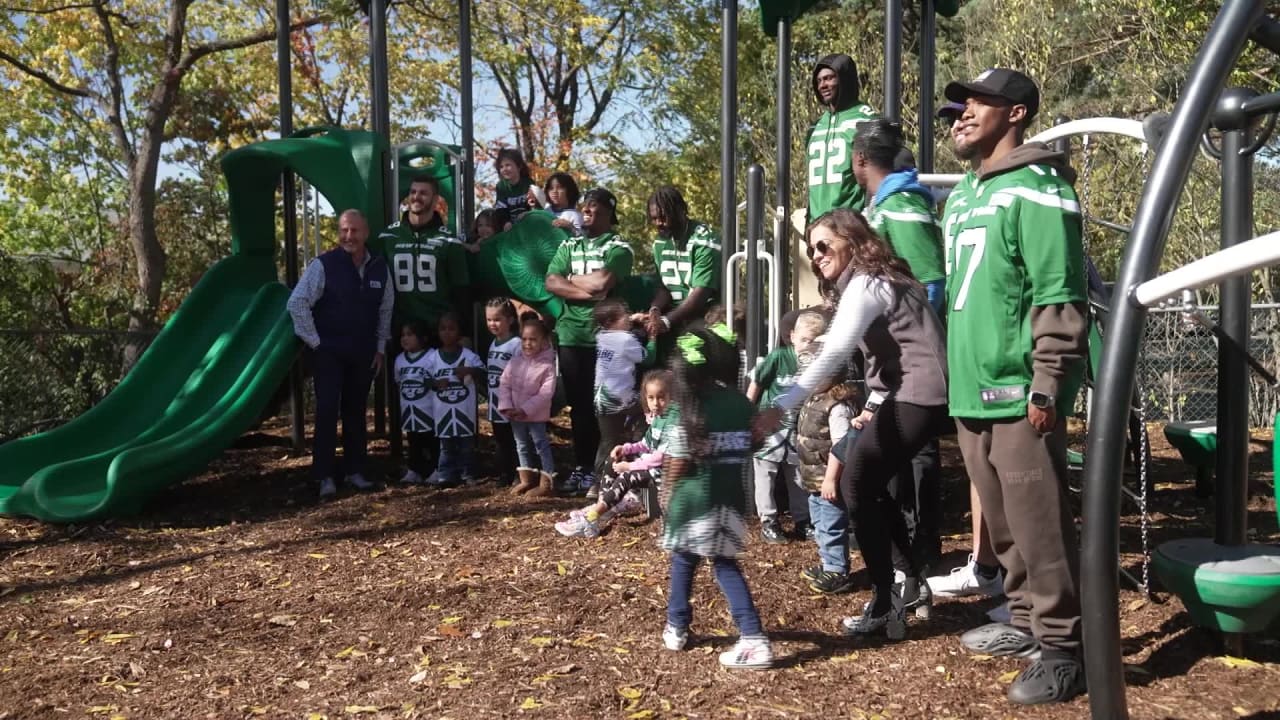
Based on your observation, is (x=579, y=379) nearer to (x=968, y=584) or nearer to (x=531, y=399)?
(x=531, y=399)

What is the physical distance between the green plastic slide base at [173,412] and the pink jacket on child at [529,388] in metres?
1.57

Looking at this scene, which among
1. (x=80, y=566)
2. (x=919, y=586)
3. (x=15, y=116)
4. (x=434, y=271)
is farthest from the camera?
(x=15, y=116)

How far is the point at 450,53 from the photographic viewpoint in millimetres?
23031

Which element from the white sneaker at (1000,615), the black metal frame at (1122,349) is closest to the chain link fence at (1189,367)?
the white sneaker at (1000,615)

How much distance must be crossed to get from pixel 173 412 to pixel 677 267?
3599 mm

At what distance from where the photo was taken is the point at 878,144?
4.86 meters

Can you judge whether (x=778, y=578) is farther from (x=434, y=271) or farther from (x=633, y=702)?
(x=434, y=271)

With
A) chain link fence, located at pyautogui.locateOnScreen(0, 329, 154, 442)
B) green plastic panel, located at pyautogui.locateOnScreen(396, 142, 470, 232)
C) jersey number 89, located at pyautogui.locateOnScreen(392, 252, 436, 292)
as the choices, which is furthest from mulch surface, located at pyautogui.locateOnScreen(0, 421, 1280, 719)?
chain link fence, located at pyautogui.locateOnScreen(0, 329, 154, 442)

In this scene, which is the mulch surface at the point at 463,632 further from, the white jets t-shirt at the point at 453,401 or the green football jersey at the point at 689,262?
the green football jersey at the point at 689,262

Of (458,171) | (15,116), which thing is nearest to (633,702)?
(458,171)

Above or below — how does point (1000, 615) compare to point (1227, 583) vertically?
below

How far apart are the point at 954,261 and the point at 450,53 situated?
20881mm

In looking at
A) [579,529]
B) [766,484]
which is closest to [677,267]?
[766,484]

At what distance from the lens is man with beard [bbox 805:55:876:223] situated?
630cm
